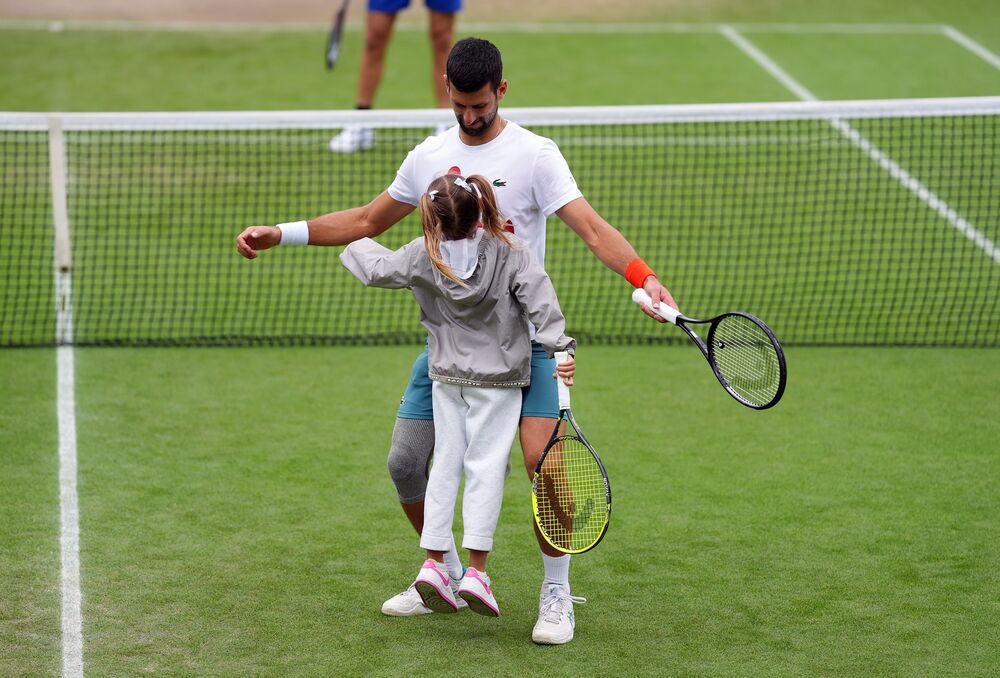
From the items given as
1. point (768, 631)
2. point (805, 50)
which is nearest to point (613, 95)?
point (805, 50)

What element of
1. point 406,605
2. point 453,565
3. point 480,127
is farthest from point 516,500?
point 480,127

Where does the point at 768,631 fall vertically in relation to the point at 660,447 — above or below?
below

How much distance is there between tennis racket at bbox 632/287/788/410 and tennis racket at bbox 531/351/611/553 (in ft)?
1.64

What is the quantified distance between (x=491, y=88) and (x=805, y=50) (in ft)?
42.2

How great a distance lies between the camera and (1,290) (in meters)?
9.84

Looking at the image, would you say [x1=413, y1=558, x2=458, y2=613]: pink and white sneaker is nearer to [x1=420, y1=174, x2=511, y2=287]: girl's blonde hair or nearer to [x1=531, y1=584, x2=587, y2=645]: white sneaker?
[x1=531, y1=584, x2=587, y2=645]: white sneaker

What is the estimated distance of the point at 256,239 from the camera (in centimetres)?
526

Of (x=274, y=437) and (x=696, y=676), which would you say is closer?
(x=696, y=676)

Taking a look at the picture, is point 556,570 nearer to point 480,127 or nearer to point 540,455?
point 540,455

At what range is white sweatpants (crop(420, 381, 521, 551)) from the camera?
5238 mm

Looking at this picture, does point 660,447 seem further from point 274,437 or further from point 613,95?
point 613,95

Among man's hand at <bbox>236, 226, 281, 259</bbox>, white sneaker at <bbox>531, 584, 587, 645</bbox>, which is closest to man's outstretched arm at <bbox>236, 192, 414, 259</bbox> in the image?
man's hand at <bbox>236, 226, 281, 259</bbox>

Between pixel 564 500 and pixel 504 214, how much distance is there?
1.05 metres

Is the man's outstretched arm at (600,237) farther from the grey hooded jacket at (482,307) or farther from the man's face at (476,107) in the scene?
the man's face at (476,107)
